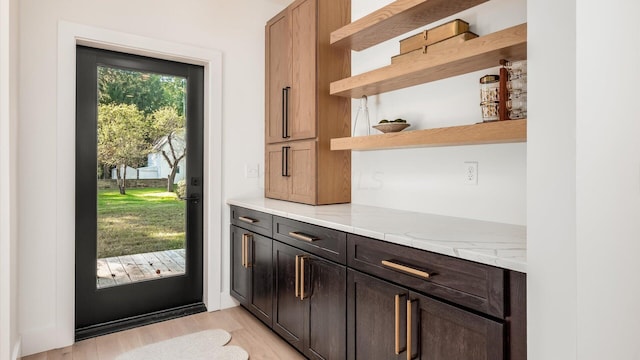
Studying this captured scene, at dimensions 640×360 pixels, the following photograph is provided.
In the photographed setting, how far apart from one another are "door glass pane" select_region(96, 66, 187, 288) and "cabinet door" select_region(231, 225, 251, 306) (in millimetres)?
414

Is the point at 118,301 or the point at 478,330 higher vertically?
the point at 478,330

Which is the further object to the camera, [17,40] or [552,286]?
[17,40]

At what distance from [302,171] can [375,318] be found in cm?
136

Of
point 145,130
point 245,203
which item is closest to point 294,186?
point 245,203

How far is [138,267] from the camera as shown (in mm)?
2764

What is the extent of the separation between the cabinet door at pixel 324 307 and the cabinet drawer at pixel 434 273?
7.5 inches

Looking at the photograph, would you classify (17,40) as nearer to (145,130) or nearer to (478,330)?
(145,130)

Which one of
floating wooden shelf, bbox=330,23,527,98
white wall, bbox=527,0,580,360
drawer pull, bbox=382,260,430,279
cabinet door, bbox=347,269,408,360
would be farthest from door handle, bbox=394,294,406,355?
floating wooden shelf, bbox=330,23,527,98

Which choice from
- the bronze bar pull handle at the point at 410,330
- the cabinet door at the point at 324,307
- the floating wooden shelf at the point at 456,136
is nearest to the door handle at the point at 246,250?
the cabinet door at the point at 324,307

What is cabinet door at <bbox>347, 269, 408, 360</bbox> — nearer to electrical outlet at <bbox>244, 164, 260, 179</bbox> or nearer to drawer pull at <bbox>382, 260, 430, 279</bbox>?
drawer pull at <bbox>382, 260, 430, 279</bbox>

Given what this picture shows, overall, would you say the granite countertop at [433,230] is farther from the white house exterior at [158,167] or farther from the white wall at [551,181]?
the white house exterior at [158,167]

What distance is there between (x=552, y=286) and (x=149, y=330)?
2.56 meters

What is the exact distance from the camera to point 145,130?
277 centimetres

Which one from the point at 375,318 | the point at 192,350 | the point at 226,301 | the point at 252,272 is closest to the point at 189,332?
the point at 192,350
